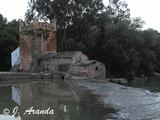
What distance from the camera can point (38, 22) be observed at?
56.0 metres

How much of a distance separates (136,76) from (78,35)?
12.1m

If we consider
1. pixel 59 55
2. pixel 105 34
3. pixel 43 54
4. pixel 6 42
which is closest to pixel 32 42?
pixel 43 54

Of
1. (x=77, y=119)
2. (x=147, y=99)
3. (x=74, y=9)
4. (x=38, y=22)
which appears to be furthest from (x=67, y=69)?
(x=77, y=119)

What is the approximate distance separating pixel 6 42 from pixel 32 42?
8.32 meters

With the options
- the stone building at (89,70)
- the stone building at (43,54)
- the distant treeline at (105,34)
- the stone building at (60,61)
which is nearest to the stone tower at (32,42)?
the stone building at (43,54)

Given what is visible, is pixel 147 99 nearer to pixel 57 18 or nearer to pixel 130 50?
pixel 130 50

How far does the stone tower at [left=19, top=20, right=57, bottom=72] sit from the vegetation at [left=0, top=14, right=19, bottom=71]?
6.23m

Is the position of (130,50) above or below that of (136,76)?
above

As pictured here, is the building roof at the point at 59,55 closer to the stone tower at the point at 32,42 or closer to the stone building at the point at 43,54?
the stone building at the point at 43,54

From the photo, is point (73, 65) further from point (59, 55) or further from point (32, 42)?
point (32, 42)

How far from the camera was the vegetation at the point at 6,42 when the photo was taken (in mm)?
61094

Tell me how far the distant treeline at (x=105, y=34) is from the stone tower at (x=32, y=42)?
4.98 m

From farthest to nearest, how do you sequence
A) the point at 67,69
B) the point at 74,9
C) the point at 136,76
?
the point at 74,9, the point at 136,76, the point at 67,69

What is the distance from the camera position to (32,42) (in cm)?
5497
